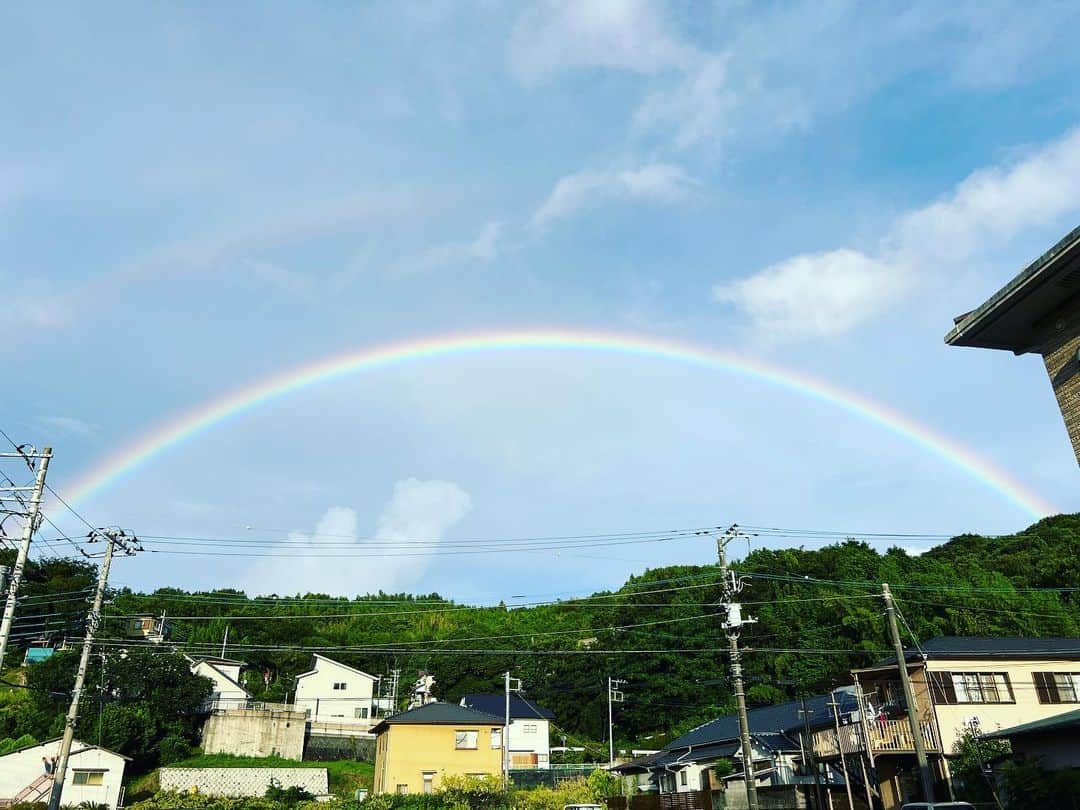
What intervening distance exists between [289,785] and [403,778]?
7351 mm

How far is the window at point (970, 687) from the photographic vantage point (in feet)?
102

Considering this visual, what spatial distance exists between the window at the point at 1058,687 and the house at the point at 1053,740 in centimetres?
1056

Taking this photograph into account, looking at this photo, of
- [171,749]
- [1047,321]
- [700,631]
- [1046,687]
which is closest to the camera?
[1047,321]

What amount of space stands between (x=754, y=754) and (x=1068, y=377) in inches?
1441

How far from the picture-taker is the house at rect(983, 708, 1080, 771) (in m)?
20.7

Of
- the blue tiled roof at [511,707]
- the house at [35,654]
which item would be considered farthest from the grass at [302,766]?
the house at [35,654]

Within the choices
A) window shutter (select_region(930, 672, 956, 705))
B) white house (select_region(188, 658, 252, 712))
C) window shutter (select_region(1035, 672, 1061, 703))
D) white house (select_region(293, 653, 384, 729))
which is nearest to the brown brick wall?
window shutter (select_region(930, 672, 956, 705))

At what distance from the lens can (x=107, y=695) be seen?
48.8 m

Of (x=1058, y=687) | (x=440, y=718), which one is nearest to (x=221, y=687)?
(x=440, y=718)

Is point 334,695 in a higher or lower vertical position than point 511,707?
higher

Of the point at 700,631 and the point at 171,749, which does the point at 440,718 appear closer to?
the point at 171,749

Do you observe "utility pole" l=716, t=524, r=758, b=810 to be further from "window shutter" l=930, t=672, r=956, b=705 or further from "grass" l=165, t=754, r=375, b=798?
"grass" l=165, t=754, r=375, b=798

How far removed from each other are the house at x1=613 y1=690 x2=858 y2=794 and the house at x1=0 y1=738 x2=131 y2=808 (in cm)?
3197

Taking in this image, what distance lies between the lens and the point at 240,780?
143 feet
